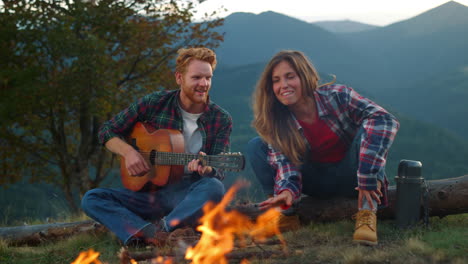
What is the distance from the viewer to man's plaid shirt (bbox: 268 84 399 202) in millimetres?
3500

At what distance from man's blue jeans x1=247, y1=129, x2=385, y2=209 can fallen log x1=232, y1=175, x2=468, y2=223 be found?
0.11 meters

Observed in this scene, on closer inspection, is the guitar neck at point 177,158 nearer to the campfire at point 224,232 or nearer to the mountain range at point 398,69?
the campfire at point 224,232

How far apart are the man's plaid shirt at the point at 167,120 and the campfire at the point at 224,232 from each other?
39cm

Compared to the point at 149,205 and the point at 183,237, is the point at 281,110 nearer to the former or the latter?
the point at 183,237

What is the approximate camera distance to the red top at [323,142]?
3.99m

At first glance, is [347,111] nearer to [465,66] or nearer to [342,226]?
[342,226]

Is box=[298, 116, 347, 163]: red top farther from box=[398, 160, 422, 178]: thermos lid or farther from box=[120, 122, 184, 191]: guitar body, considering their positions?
box=[120, 122, 184, 191]: guitar body

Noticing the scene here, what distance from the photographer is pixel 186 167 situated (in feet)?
14.2

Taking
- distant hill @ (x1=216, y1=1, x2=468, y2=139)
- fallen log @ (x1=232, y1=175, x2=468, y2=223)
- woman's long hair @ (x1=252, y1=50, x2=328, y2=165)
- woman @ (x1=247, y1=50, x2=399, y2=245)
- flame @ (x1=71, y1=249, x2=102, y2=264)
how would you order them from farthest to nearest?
distant hill @ (x1=216, y1=1, x2=468, y2=139) < fallen log @ (x1=232, y1=175, x2=468, y2=223) < woman's long hair @ (x1=252, y1=50, x2=328, y2=165) < woman @ (x1=247, y1=50, x2=399, y2=245) < flame @ (x1=71, y1=249, x2=102, y2=264)

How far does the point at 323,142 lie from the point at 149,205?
1815 millimetres

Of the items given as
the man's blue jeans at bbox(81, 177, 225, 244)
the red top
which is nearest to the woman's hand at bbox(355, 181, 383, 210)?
the red top

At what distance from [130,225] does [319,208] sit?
1879mm

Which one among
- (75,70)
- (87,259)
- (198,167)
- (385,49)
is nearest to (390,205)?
(198,167)

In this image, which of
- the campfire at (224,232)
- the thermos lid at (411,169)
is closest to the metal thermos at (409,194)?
the thermos lid at (411,169)
